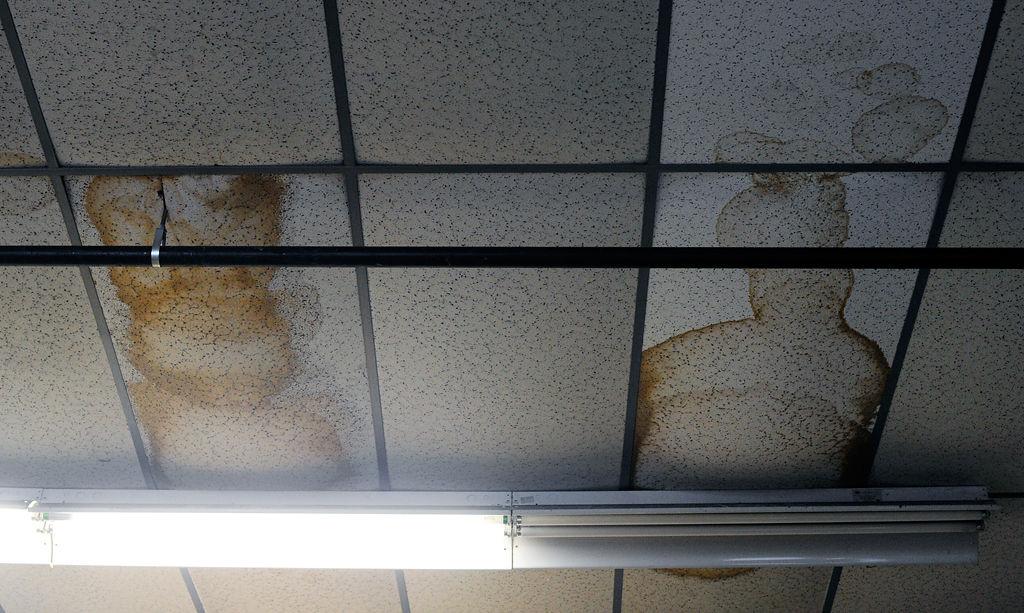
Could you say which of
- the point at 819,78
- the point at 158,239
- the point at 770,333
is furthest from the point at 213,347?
the point at 819,78

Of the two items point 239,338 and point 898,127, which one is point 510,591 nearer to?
point 239,338

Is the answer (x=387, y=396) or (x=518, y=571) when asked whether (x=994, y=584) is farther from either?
(x=387, y=396)

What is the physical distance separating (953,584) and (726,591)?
835 millimetres

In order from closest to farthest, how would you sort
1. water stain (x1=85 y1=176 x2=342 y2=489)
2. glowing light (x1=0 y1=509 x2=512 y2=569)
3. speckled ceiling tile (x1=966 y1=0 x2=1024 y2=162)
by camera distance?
speckled ceiling tile (x1=966 y1=0 x2=1024 y2=162) < water stain (x1=85 y1=176 x2=342 y2=489) < glowing light (x1=0 y1=509 x2=512 y2=569)

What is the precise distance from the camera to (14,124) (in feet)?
5.89

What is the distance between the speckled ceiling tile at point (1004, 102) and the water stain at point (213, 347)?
1.87 metres

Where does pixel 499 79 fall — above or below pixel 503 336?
above

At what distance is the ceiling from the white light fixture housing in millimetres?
90

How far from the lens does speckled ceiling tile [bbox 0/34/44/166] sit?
1735 mm

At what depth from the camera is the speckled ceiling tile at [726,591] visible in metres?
2.51

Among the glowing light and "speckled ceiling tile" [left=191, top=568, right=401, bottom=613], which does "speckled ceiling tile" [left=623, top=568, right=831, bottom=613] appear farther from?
"speckled ceiling tile" [left=191, top=568, right=401, bottom=613]

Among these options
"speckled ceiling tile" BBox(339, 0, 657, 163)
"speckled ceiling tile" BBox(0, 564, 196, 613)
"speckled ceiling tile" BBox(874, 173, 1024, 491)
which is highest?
"speckled ceiling tile" BBox(339, 0, 657, 163)

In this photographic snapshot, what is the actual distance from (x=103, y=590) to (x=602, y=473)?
1.98m

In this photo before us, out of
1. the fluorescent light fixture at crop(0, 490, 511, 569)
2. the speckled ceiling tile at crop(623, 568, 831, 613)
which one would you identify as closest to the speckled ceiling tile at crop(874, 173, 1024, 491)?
the speckled ceiling tile at crop(623, 568, 831, 613)
